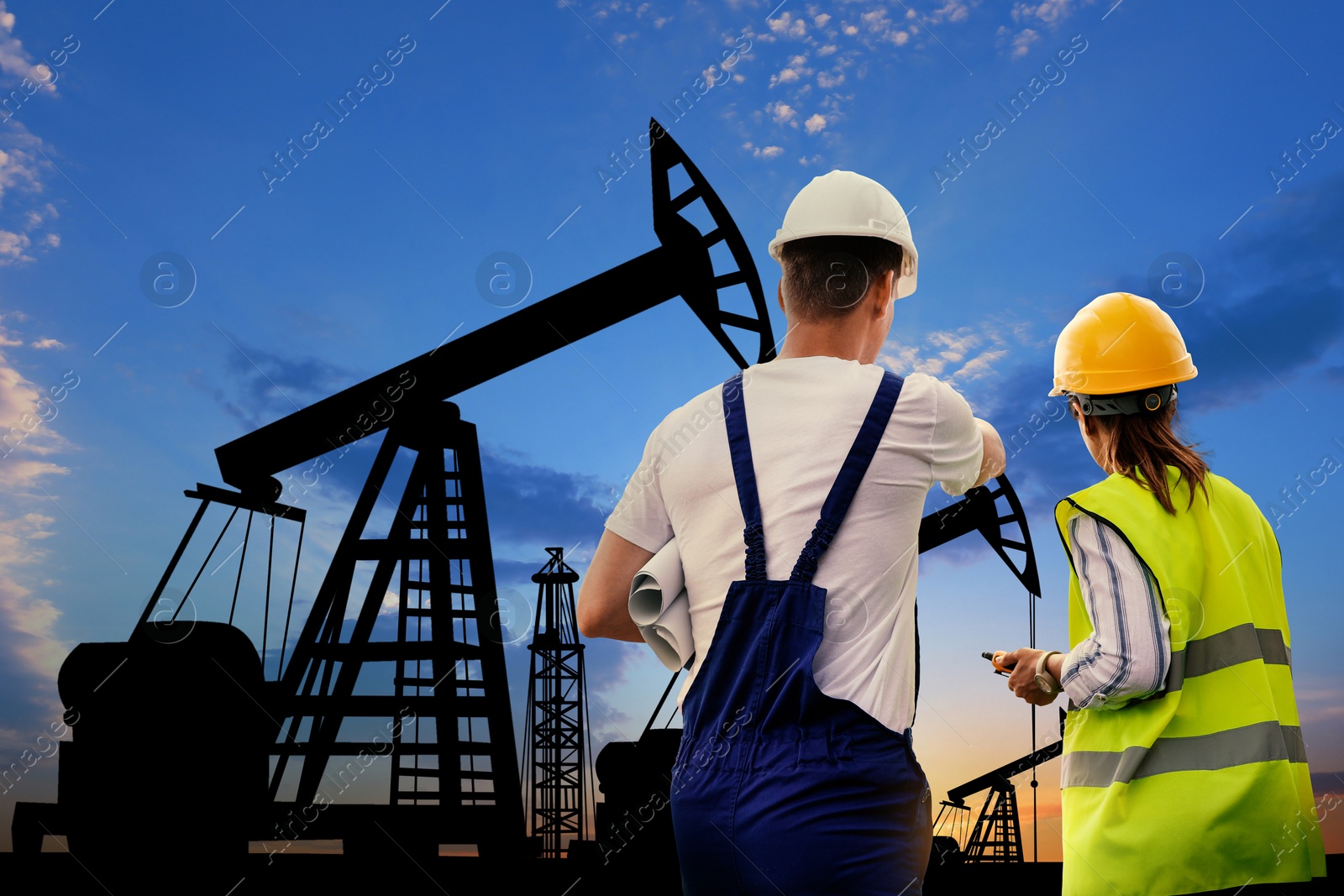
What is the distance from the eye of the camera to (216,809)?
5820mm

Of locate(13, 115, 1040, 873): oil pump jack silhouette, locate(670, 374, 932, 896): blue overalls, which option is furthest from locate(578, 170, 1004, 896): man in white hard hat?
locate(13, 115, 1040, 873): oil pump jack silhouette

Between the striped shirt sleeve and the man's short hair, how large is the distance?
72cm

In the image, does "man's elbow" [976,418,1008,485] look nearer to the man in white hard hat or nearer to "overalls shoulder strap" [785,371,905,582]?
the man in white hard hat

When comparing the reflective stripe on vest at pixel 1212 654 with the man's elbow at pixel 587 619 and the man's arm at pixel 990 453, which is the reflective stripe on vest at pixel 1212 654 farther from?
the man's elbow at pixel 587 619

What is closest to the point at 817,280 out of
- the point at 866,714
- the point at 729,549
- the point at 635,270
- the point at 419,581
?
the point at 729,549

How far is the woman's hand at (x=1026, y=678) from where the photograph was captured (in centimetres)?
205

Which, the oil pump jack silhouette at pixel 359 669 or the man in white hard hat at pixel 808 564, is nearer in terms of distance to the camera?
the man in white hard hat at pixel 808 564

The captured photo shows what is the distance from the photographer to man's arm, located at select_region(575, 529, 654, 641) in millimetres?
1772

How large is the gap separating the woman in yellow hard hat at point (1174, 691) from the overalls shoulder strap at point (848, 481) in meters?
0.62

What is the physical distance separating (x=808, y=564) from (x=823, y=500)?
124mm

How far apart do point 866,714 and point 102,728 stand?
6389 mm

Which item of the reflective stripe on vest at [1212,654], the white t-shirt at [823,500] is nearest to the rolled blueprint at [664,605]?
the white t-shirt at [823,500]

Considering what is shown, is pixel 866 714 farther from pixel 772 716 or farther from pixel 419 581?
pixel 419 581

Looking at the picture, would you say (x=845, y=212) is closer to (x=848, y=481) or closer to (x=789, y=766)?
(x=848, y=481)
